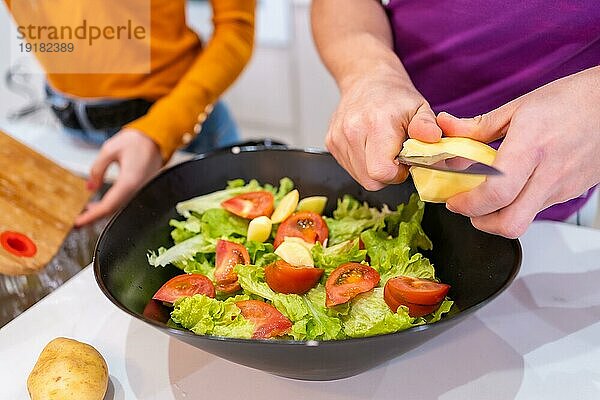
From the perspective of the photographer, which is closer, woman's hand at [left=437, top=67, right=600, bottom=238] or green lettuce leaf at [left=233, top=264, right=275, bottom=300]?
woman's hand at [left=437, top=67, right=600, bottom=238]

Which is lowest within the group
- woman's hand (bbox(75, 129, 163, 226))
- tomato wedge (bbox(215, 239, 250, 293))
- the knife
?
woman's hand (bbox(75, 129, 163, 226))

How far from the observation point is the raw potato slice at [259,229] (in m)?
0.92

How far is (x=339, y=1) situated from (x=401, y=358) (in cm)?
57

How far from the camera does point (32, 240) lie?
104cm

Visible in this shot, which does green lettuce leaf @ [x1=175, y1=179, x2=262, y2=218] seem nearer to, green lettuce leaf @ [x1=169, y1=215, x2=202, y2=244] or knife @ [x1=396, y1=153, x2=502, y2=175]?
green lettuce leaf @ [x1=169, y1=215, x2=202, y2=244]

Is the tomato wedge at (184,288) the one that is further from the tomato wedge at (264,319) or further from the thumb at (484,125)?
the thumb at (484,125)

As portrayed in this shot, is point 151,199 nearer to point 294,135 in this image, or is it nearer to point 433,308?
point 433,308

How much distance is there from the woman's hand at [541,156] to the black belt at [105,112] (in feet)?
3.17

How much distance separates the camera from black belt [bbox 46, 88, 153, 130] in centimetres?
151

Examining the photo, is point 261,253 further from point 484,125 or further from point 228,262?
point 484,125

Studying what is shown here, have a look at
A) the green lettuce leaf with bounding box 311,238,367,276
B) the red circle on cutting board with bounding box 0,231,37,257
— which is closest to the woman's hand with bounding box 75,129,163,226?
the red circle on cutting board with bounding box 0,231,37,257

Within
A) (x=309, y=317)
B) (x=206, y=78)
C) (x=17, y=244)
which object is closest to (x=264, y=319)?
(x=309, y=317)

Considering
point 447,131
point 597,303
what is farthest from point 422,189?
point 597,303

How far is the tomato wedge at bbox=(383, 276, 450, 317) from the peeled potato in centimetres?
10
